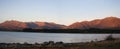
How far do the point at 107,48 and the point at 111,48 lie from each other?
12.0 inches

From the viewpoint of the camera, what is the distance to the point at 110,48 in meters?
18.8

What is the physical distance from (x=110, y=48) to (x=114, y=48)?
0.31 m

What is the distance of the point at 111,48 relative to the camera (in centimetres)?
1873

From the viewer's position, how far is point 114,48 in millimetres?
18641

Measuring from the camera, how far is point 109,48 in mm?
18750

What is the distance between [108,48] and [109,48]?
78 mm

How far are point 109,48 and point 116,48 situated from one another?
20.8 inches

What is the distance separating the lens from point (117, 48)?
61.1 ft

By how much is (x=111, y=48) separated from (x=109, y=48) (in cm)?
15

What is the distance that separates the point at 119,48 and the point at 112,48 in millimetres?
527

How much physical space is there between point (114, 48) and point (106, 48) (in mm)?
606

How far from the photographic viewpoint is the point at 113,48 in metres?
18.7

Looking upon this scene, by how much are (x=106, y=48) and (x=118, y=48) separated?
908mm

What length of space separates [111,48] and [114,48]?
231 millimetres
